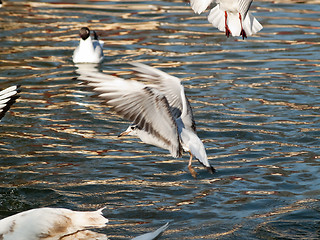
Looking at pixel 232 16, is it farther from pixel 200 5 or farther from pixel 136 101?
pixel 136 101

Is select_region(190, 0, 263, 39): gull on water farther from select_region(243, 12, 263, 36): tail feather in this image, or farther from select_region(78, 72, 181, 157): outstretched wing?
select_region(78, 72, 181, 157): outstretched wing

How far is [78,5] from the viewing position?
18516 mm

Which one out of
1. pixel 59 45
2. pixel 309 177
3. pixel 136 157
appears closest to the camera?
pixel 309 177

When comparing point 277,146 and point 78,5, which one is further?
point 78,5

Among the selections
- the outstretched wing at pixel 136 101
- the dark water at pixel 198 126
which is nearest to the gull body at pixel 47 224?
the dark water at pixel 198 126

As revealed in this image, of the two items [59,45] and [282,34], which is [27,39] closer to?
[59,45]

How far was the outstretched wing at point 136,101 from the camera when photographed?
6660 millimetres

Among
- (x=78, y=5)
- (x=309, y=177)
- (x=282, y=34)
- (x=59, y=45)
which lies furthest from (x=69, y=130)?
(x=78, y=5)

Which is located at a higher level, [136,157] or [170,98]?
[170,98]

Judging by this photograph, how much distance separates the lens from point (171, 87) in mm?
7527

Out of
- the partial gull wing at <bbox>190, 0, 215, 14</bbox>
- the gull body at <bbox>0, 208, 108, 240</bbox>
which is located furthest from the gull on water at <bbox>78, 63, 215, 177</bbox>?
the partial gull wing at <bbox>190, 0, 215, 14</bbox>

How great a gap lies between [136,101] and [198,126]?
11.7ft

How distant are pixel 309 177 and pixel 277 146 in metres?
1.15

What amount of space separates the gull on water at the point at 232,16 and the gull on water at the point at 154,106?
62.4 inches
